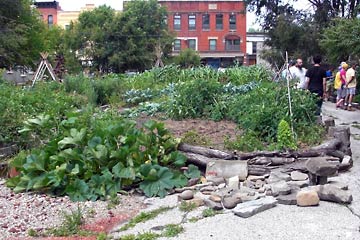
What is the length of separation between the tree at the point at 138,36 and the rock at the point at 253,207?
44727mm

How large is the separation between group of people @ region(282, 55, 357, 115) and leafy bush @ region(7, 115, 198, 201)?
4.59m

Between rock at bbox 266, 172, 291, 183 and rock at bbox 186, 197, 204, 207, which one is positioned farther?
rock at bbox 266, 172, 291, 183

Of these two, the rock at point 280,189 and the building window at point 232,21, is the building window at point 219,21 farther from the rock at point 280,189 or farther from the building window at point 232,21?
the rock at point 280,189

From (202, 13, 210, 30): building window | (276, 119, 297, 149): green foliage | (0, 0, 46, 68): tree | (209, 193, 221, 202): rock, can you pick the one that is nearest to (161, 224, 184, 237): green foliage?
(209, 193, 221, 202): rock

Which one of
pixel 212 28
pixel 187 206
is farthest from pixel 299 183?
pixel 212 28

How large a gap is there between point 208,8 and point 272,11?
36.6 meters

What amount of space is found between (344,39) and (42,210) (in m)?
14.3

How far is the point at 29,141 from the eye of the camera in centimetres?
984

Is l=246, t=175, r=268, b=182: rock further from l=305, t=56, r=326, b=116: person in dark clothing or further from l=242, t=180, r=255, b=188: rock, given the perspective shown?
l=305, t=56, r=326, b=116: person in dark clothing

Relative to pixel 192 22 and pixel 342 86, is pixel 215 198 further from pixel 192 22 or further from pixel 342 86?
pixel 192 22

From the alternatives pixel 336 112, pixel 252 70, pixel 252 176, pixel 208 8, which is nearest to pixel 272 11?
pixel 252 70

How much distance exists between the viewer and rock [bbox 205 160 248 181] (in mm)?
8086

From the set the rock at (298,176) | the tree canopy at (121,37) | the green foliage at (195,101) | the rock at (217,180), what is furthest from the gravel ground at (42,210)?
the tree canopy at (121,37)

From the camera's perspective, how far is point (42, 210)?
22.4 feet
